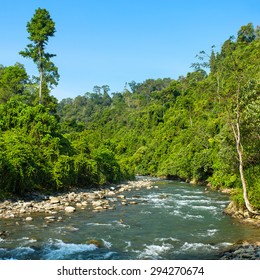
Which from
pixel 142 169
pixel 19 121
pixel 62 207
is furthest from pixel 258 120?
pixel 142 169

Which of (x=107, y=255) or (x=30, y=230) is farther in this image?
(x=30, y=230)

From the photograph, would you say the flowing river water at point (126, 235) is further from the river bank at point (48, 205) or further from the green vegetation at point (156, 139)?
the green vegetation at point (156, 139)

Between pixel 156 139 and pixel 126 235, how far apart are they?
70471 mm

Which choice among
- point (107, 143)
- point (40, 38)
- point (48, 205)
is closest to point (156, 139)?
point (107, 143)

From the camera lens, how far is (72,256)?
12367 millimetres

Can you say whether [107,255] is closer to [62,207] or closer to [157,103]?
[62,207]

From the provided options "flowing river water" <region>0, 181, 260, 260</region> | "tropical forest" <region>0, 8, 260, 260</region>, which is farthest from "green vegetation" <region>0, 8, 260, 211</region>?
"flowing river water" <region>0, 181, 260, 260</region>

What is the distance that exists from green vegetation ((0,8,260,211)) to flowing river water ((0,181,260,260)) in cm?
265

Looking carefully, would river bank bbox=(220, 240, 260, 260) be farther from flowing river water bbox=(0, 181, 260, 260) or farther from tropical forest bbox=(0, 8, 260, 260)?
tropical forest bbox=(0, 8, 260, 260)

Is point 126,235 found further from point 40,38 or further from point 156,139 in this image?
point 156,139

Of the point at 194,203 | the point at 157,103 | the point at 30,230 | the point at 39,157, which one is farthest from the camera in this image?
the point at 157,103

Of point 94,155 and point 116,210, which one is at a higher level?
point 94,155

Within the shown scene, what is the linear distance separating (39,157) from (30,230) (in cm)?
1457

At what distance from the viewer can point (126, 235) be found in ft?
52.0
